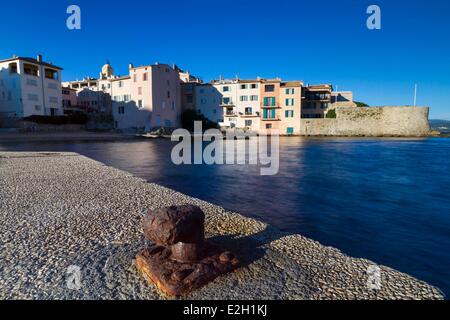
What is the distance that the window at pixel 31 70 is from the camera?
52731mm

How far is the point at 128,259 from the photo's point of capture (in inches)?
194

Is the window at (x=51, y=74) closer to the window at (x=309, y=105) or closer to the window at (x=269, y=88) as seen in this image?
the window at (x=269, y=88)

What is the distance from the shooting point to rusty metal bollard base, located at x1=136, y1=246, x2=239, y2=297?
396 cm

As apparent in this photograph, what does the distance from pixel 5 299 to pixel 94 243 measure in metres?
1.89

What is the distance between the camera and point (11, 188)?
34.7 ft

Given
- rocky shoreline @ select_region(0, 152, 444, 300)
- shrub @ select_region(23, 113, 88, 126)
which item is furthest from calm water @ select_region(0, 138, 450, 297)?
shrub @ select_region(23, 113, 88, 126)

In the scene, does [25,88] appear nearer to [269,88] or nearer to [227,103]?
[227,103]

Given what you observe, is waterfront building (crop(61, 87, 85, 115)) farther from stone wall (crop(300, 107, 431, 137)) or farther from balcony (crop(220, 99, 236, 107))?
stone wall (crop(300, 107, 431, 137))

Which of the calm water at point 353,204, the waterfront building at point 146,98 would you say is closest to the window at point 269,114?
the waterfront building at point 146,98

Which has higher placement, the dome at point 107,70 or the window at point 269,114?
the dome at point 107,70

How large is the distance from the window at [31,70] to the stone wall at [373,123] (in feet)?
182

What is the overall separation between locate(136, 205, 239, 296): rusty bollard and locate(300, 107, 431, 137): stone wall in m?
66.2
